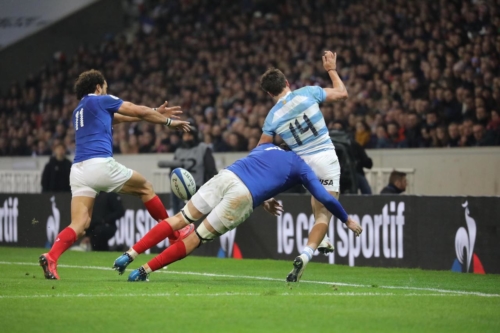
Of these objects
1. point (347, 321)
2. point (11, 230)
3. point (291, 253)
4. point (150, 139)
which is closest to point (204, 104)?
point (150, 139)

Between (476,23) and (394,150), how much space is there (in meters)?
3.47

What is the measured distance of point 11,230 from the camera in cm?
1992

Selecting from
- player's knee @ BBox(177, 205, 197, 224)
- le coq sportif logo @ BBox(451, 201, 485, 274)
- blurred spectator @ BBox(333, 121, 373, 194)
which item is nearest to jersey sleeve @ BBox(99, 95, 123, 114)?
player's knee @ BBox(177, 205, 197, 224)

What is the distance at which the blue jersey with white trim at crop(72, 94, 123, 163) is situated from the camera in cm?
1110

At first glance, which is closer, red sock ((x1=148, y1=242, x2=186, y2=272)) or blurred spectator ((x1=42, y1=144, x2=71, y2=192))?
red sock ((x1=148, y1=242, x2=186, y2=272))

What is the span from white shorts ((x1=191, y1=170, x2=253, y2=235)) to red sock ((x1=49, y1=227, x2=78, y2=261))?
1.65 meters

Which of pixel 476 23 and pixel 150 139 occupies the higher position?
pixel 476 23

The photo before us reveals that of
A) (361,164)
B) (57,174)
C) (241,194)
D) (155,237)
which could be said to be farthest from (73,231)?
(57,174)

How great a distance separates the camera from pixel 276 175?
33.8 ft

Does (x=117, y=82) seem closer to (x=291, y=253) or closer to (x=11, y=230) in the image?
(x=11, y=230)

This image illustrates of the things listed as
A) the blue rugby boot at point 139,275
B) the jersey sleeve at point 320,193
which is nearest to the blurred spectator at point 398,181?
the jersey sleeve at point 320,193

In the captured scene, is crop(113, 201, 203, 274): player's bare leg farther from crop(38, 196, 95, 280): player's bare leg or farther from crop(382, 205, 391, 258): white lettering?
crop(382, 205, 391, 258): white lettering

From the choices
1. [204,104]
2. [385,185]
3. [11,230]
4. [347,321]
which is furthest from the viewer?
[204,104]

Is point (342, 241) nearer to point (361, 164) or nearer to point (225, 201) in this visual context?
point (361, 164)
